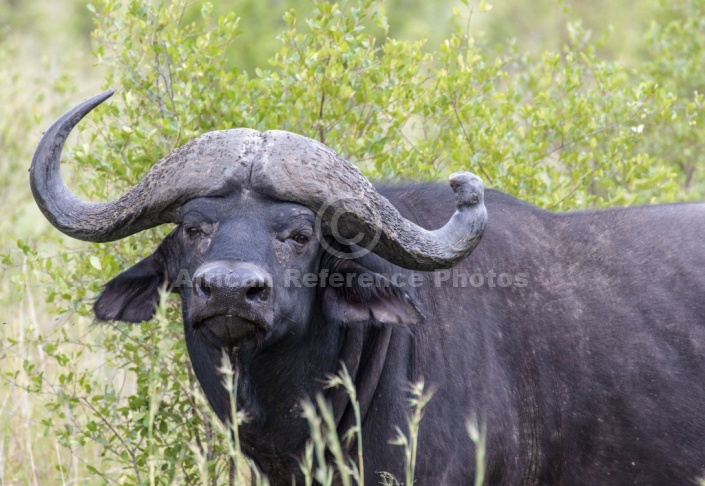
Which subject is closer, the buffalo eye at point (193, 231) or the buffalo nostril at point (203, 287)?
the buffalo nostril at point (203, 287)

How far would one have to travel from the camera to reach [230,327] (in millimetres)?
3748

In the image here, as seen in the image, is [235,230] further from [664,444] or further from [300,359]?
[664,444]

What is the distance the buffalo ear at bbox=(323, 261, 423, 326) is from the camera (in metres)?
4.09

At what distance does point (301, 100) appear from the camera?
216 inches

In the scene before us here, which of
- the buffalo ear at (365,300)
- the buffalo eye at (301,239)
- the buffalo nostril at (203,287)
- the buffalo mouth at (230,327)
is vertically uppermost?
the buffalo eye at (301,239)

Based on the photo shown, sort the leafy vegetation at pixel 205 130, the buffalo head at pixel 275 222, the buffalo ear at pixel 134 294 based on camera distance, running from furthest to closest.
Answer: the leafy vegetation at pixel 205 130 < the buffalo ear at pixel 134 294 < the buffalo head at pixel 275 222

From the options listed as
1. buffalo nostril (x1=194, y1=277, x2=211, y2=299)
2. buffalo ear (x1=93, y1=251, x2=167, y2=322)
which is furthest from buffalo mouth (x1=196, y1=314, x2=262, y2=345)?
buffalo ear (x1=93, y1=251, x2=167, y2=322)

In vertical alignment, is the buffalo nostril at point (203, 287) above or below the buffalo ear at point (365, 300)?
below

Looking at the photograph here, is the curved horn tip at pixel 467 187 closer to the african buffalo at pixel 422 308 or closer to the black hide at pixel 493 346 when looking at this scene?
the african buffalo at pixel 422 308

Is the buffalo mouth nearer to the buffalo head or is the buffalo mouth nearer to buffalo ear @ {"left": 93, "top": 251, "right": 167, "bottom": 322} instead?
the buffalo head

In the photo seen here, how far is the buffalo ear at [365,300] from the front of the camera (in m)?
4.09

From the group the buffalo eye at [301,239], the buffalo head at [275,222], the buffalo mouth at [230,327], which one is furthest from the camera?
the buffalo eye at [301,239]

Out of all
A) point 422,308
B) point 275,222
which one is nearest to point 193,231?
point 275,222

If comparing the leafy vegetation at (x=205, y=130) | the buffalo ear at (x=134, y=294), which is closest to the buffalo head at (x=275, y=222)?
the buffalo ear at (x=134, y=294)
